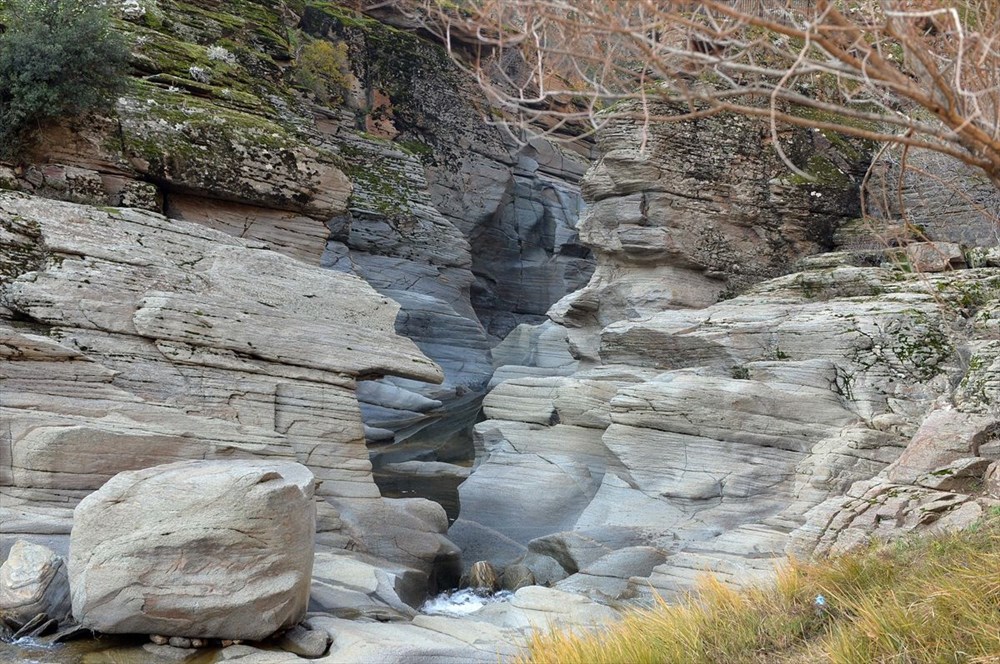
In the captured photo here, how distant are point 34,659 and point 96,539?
1.17m

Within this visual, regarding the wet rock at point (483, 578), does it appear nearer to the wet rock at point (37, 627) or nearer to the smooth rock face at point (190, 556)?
the smooth rock face at point (190, 556)

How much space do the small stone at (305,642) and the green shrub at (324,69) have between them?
25.4 m

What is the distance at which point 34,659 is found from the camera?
25.7 ft

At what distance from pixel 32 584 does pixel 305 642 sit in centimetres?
278

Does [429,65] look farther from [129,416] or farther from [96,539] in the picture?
[96,539]

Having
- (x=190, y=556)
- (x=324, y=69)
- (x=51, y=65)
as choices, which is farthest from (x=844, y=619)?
(x=324, y=69)

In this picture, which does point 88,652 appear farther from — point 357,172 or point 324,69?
point 324,69

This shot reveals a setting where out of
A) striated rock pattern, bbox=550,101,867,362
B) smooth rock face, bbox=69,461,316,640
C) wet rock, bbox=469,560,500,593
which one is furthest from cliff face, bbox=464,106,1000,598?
smooth rock face, bbox=69,461,316,640

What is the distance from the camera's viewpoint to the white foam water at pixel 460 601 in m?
12.8

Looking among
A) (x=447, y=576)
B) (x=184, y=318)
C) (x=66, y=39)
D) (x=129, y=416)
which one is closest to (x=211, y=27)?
(x=66, y=39)

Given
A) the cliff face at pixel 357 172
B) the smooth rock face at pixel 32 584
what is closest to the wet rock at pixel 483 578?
the cliff face at pixel 357 172

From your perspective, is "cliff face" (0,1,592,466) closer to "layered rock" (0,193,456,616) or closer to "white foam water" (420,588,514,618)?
"layered rock" (0,193,456,616)

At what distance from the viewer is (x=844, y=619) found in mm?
6383

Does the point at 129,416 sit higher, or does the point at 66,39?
the point at 66,39
